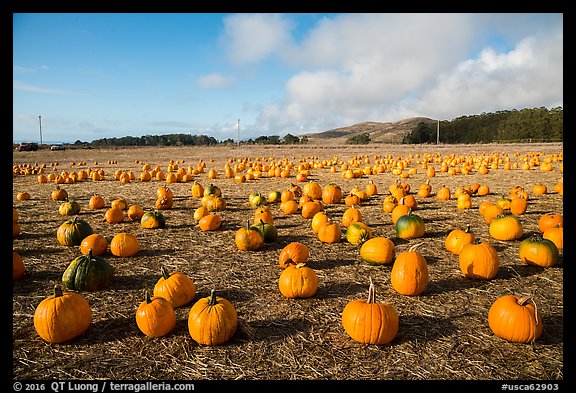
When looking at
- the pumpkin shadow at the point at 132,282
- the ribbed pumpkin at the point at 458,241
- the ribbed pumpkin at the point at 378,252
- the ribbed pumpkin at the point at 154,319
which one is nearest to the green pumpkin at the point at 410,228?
the ribbed pumpkin at the point at 458,241

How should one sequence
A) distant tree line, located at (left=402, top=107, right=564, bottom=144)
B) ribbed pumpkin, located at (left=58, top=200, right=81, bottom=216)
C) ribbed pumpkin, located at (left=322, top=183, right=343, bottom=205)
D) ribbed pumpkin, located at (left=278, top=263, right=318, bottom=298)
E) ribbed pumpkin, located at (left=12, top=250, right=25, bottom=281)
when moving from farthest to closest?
distant tree line, located at (left=402, top=107, right=564, bottom=144) < ribbed pumpkin, located at (left=322, top=183, right=343, bottom=205) < ribbed pumpkin, located at (left=58, top=200, right=81, bottom=216) < ribbed pumpkin, located at (left=12, top=250, right=25, bottom=281) < ribbed pumpkin, located at (left=278, top=263, right=318, bottom=298)

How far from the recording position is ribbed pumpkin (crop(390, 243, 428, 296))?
472 cm

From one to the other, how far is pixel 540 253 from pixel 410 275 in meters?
2.43

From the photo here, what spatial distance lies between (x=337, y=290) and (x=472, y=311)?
1686mm

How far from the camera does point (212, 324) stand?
12.1ft

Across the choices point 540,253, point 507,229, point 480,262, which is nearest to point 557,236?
point 507,229

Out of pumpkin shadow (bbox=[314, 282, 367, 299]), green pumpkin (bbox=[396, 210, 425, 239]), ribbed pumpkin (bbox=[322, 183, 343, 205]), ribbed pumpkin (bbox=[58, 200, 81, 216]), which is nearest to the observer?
pumpkin shadow (bbox=[314, 282, 367, 299])

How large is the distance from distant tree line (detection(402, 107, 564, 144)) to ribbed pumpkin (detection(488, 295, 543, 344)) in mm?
65569

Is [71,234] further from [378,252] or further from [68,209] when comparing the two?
[378,252]

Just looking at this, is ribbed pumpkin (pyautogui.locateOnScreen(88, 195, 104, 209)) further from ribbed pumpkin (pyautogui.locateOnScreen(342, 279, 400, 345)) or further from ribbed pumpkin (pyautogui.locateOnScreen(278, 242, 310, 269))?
ribbed pumpkin (pyautogui.locateOnScreen(342, 279, 400, 345))

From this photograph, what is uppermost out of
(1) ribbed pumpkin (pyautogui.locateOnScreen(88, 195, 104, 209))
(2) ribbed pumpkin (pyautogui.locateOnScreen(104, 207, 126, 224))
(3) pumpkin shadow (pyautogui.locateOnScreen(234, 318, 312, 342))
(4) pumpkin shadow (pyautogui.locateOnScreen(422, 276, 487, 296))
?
(1) ribbed pumpkin (pyautogui.locateOnScreen(88, 195, 104, 209))

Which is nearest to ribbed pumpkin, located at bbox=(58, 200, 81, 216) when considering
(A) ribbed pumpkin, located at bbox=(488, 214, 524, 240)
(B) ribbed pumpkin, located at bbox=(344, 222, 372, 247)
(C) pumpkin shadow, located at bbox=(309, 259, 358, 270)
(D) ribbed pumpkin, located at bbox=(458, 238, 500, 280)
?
(C) pumpkin shadow, located at bbox=(309, 259, 358, 270)

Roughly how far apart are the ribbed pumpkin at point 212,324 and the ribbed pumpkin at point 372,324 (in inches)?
49.6
